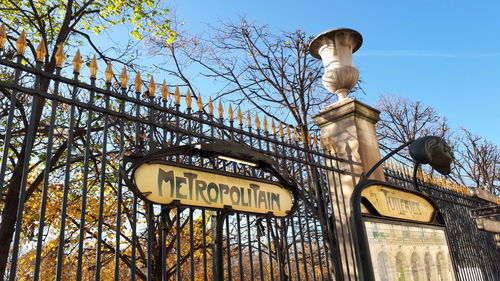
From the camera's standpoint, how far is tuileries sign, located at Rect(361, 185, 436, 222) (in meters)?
2.99

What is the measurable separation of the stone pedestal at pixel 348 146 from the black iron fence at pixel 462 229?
1.07 metres

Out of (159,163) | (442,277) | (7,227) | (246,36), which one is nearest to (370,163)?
(442,277)

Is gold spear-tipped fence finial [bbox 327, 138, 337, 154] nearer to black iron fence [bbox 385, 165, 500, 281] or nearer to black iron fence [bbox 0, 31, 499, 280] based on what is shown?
black iron fence [bbox 0, 31, 499, 280]

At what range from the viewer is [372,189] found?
2.99m

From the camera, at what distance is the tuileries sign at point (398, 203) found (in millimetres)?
2990

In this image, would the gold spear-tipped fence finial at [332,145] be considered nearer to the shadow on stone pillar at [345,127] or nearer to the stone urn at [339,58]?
the shadow on stone pillar at [345,127]

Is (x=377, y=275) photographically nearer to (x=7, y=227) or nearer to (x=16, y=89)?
(x=16, y=89)

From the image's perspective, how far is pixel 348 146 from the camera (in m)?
4.86

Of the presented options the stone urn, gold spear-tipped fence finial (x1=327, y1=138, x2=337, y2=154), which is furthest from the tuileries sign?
the stone urn

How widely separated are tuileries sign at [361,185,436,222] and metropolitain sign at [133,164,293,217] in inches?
32.7

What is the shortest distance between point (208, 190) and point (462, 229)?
634cm

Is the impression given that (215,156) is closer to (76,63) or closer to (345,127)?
(76,63)

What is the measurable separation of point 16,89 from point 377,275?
9.38 ft

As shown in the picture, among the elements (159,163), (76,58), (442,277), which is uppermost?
(76,58)
